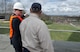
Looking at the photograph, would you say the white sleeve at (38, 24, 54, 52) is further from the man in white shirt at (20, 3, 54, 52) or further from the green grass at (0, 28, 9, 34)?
the green grass at (0, 28, 9, 34)

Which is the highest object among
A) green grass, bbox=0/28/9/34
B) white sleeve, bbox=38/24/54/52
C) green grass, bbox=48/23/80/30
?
white sleeve, bbox=38/24/54/52

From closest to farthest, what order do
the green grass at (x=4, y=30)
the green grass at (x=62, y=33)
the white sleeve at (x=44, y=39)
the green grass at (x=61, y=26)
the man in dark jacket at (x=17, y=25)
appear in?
the white sleeve at (x=44, y=39) → the man in dark jacket at (x=17, y=25) → the green grass at (x=62, y=33) → the green grass at (x=61, y=26) → the green grass at (x=4, y=30)

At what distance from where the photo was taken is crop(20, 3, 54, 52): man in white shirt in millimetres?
2561

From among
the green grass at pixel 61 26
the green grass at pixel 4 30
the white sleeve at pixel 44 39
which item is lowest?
the green grass at pixel 4 30

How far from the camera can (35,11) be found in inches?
105

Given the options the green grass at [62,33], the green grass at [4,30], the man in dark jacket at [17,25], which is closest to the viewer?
the man in dark jacket at [17,25]

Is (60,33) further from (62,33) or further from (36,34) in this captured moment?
(36,34)

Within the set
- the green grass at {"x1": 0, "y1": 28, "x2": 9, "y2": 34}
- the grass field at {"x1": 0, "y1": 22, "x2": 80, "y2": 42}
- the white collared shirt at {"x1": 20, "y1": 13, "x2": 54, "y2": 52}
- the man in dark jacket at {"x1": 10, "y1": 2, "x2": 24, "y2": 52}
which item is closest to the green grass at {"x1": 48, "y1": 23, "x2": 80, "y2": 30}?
the grass field at {"x1": 0, "y1": 22, "x2": 80, "y2": 42}

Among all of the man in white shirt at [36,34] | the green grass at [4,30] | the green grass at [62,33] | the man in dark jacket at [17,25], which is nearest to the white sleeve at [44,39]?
the man in white shirt at [36,34]

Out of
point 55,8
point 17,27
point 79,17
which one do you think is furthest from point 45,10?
point 17,27

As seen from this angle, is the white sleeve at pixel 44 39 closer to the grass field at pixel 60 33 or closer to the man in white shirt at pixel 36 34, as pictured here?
the man in white shirt at pixel 36 34

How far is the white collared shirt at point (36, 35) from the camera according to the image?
8.39ft

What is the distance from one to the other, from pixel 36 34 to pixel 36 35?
0.05ft

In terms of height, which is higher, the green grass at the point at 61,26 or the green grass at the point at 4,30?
the green grass at the point at 61,26
